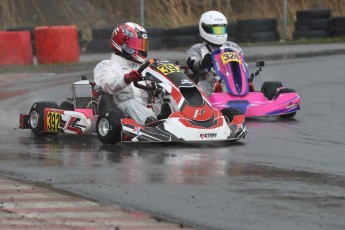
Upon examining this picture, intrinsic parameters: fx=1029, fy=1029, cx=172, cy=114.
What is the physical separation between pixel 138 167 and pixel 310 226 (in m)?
2.58

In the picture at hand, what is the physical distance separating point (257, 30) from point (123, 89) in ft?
47.3

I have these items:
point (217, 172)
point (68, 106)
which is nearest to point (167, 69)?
point (68, 106)

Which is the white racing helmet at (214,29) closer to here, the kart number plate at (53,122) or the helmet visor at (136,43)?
the helmet visor at (136,43)

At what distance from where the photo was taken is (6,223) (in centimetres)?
617

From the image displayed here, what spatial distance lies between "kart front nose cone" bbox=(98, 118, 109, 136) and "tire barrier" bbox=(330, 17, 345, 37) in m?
15.3

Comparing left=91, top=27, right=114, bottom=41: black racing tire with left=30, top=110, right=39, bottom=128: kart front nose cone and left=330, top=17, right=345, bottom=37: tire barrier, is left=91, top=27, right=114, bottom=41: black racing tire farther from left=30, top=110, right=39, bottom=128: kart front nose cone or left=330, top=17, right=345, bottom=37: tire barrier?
left=30, top=110, right=39, bottom=128: kart front nose cone

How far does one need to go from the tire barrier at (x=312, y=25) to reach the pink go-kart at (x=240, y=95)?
40.6 ft

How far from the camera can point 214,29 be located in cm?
1288

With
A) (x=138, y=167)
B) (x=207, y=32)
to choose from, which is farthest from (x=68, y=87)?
(x=138, y=167)

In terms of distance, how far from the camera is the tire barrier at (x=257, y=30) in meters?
24.1

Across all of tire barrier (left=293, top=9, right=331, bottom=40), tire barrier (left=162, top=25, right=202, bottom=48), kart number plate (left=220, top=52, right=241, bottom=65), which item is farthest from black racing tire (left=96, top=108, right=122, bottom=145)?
tire barrier (left=293, top=9, right=331, bottom=40)

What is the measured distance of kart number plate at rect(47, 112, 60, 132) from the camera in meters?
10.6

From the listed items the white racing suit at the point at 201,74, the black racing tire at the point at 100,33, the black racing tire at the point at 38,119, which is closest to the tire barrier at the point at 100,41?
the black racing tire at the point at 100,33

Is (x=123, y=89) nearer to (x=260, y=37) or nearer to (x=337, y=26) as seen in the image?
(x=260, y=37)
